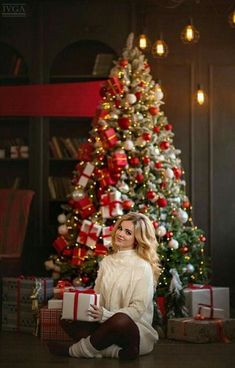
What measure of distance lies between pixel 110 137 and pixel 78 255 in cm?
101

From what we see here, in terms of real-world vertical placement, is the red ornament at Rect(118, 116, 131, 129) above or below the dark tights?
above

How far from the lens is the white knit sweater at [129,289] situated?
539 cm

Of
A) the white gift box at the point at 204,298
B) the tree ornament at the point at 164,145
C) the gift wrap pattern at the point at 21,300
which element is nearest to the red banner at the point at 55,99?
the tree ornament at the point at 164,145

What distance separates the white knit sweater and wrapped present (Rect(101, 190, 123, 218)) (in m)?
1.52

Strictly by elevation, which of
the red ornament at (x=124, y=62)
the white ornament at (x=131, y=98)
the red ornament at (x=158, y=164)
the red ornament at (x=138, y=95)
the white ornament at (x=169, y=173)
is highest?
the red ornament at (x=124, y=62)

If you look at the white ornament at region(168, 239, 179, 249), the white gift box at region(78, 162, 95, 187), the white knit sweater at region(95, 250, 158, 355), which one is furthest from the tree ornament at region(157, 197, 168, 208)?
the white knit sweater at region(95, 250, 158, 355)

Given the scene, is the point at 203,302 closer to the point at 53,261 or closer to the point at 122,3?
the point at 53,261

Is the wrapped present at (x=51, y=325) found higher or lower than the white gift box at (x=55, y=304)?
lower

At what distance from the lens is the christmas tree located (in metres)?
7.23

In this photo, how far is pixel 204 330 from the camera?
623 centimetres

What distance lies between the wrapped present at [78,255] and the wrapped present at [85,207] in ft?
0.94

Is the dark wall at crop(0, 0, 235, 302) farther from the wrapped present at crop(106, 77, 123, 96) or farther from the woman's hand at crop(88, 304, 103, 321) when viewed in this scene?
the woman's hand at crop(88, 304, 103, 321)

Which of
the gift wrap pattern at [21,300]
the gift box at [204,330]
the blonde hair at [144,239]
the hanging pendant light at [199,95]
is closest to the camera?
the blonde hair at [144,239]

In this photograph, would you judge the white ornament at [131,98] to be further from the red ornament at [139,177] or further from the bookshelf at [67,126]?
the bookshelf at [67,126]
